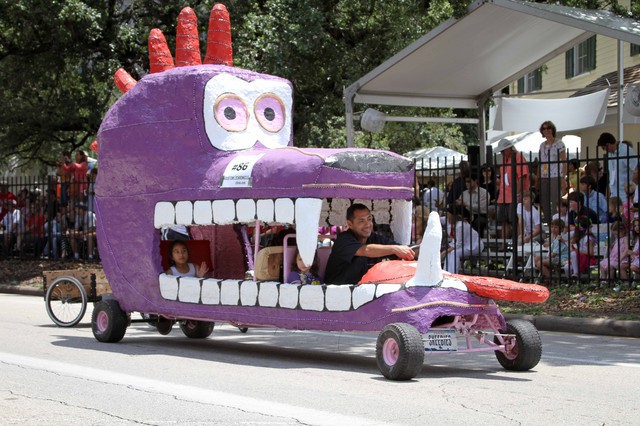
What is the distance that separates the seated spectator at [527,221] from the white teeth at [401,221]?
5.41 m

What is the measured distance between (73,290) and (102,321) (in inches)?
89.2

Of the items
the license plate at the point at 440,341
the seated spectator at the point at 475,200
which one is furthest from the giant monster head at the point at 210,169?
the seated spectator at the point at 475,200

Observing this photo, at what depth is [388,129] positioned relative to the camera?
3416 centimetres

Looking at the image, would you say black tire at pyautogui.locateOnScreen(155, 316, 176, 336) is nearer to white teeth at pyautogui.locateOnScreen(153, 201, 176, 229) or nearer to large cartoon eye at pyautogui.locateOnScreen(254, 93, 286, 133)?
white teeth at pyautogui.locateOnScreen(153, 201, 176, 229)

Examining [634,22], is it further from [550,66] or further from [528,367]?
[550,66]

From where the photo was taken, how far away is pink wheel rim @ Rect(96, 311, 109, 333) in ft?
38.4

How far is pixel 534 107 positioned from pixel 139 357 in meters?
12.2

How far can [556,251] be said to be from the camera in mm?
15828

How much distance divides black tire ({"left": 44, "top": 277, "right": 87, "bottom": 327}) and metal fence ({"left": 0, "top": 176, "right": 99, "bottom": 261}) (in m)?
7.57

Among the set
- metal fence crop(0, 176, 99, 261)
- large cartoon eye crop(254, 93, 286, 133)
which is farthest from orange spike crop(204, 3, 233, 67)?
metal fence crop(0, 176, 99, 261)

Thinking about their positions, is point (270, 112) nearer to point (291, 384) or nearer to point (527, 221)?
point (291, 384)

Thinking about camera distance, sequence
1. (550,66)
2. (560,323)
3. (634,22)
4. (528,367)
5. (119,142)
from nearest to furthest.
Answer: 1. (528,367)
2. (119,142)
3. (560,323)
4. (634,22)
5. (550,66)

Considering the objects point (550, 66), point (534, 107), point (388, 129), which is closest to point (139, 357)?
point (534, 107)

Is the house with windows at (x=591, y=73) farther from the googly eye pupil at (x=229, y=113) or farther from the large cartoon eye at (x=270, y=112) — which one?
the googly eye pupil at (x=229, y=113)
